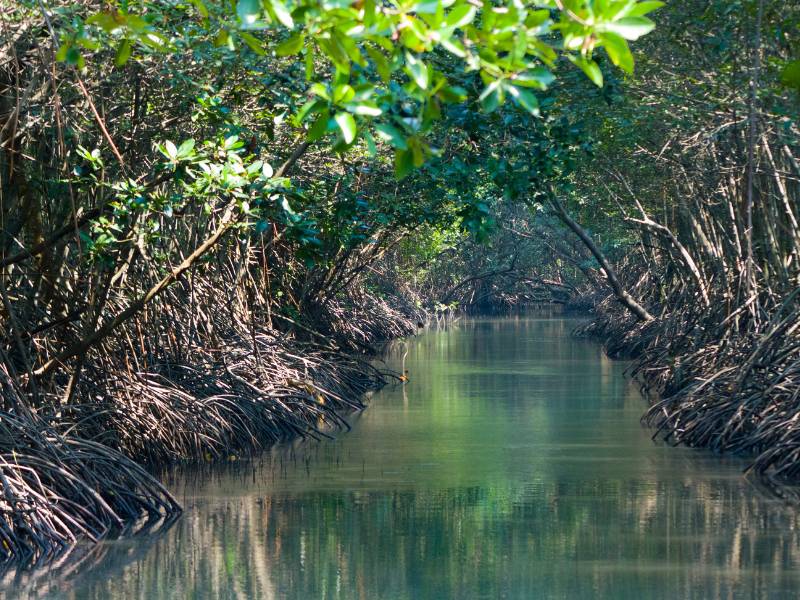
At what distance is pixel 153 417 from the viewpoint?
11.0 m

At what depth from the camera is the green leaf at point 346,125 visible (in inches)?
154

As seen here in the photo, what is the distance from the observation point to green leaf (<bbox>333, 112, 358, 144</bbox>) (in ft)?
12.8

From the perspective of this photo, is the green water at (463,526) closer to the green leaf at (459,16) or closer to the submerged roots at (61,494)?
the submerged roots at (61,494)

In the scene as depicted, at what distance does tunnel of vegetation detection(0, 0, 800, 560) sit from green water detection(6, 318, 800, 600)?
483 mm

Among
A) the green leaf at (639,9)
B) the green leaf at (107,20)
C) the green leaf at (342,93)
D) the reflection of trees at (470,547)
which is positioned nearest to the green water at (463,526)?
the reflection of trees at (470,547)

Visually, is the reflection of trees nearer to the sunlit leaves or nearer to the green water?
the green water

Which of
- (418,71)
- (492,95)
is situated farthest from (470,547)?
(418,71)

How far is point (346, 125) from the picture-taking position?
3.92 m

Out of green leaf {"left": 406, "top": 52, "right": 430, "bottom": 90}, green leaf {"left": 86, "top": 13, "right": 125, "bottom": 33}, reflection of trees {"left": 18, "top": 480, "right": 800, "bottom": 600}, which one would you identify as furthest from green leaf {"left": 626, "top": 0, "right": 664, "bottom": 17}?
reflection of trees {"left": 18, "top": 480, "right": 800, "bottom": 600}

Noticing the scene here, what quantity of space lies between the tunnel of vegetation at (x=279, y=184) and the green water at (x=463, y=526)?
483 mm

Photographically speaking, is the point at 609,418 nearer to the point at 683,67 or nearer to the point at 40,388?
the point at 683,67

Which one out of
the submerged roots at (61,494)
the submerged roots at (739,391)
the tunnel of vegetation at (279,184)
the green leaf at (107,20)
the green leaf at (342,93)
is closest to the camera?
the green leaf at (342,93)

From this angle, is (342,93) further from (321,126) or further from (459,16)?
(459,16)

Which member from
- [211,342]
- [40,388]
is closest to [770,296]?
[211,342]
